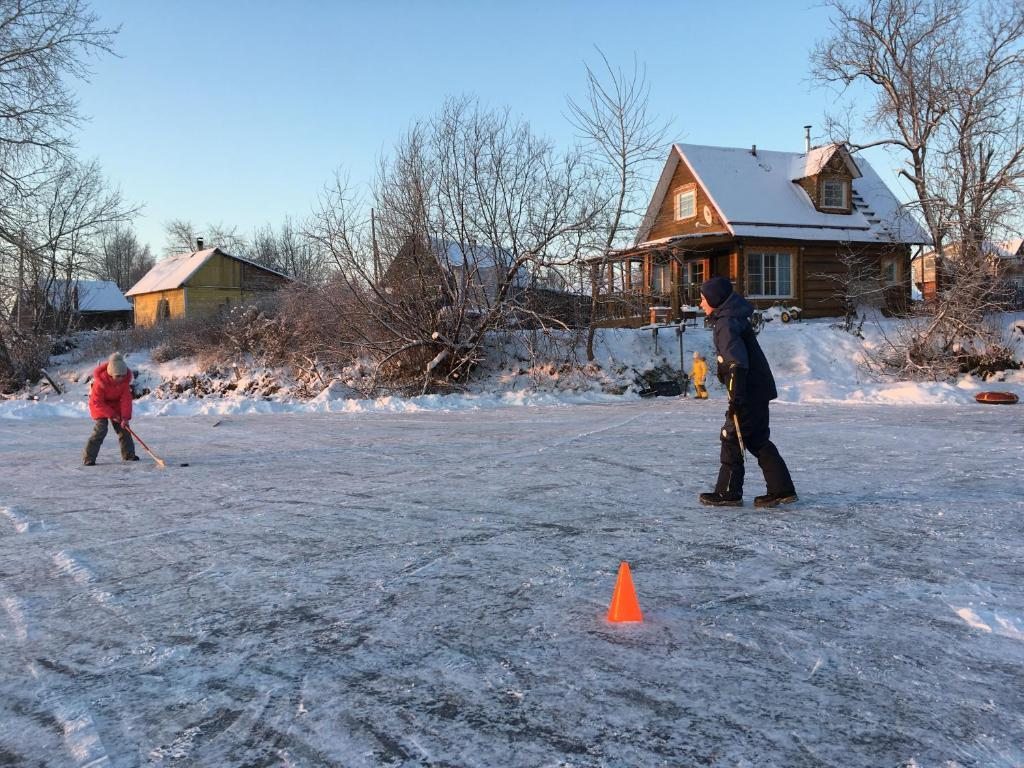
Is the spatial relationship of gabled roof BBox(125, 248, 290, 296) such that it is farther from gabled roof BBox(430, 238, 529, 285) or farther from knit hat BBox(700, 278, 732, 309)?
knit hat BBox(700, 278, 732, 309)

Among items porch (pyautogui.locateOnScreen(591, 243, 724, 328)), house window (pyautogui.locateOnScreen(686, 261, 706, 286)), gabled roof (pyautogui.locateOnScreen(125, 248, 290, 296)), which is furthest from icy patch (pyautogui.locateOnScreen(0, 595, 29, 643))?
gabled roof (pyautogui.locateOnScreen(125, 248, 290, 296))

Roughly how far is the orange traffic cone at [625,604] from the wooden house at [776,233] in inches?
862

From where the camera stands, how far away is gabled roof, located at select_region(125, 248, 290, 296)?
4697 cm

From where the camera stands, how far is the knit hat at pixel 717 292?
5.92 meters

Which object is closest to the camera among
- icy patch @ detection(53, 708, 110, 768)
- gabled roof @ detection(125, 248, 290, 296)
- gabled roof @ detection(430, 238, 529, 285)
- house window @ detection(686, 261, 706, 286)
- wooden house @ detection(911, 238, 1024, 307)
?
icy patch @ detection(53, 708, 110, 768)

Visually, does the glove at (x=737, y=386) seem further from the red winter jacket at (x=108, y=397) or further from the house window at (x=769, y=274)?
the house window at (x=769, y=274)

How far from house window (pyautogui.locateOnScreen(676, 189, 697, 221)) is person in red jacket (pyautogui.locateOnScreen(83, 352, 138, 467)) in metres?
22.9

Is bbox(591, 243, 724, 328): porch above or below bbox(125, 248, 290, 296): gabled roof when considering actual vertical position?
below

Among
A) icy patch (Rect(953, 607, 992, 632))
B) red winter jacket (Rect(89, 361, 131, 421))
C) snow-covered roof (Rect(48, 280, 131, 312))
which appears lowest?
icy patch (Rect(953, 607, 992, 632))

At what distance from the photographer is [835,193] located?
2867cm

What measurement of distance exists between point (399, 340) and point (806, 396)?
33.8 feet

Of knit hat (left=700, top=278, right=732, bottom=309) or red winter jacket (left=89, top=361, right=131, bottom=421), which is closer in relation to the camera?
knit hat (left=700, top=278, right=732, bottom=309)

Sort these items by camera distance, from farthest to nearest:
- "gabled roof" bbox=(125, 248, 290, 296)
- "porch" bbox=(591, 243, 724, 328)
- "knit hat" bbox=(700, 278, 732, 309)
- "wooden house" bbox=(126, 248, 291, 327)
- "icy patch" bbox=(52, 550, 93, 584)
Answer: "gabled roof" bbox=(125, 248, 290, 296), "wooden house" bbox=(126, 248, 291, 327), "porch" bbox=(591, 243, 724, 328), "knit hat" bbox=(700, 278, 732, 309), "icy patch" bbox=(52, 550, 93, 584)

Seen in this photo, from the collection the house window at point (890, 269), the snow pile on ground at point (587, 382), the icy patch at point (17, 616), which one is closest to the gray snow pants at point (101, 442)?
the icy patch at point (17, 616)
